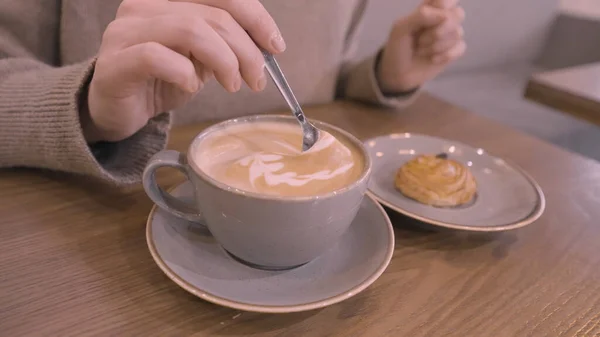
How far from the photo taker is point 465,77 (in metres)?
2.05

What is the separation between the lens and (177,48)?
47 cm

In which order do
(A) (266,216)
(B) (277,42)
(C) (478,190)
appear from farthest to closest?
(C) (478,190) → (B) (277,42) → (A) (266,216)

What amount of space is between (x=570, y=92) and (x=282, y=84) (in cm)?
94

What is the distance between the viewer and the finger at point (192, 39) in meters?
0.45

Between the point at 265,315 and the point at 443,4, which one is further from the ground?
the point at 443,4

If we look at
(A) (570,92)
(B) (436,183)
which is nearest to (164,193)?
(B) (436,183)

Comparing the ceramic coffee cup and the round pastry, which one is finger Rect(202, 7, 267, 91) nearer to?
the ceramic coffee cup

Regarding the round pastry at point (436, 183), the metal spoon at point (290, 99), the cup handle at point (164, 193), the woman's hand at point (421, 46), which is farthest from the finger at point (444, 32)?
the cup handle at point (164, 193)

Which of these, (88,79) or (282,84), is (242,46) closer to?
(282,84)

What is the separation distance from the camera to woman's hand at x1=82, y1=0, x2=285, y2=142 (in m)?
0.45

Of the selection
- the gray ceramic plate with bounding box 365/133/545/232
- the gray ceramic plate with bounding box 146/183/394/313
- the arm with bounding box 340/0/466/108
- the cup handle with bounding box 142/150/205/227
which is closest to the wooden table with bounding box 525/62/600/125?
the arm with bounding box 340/0/466/108

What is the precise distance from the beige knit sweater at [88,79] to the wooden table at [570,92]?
506 millimetres

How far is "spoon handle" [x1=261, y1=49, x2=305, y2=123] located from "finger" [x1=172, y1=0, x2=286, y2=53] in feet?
0.06

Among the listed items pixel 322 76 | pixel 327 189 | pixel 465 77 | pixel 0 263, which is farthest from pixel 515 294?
pixel 465 77
